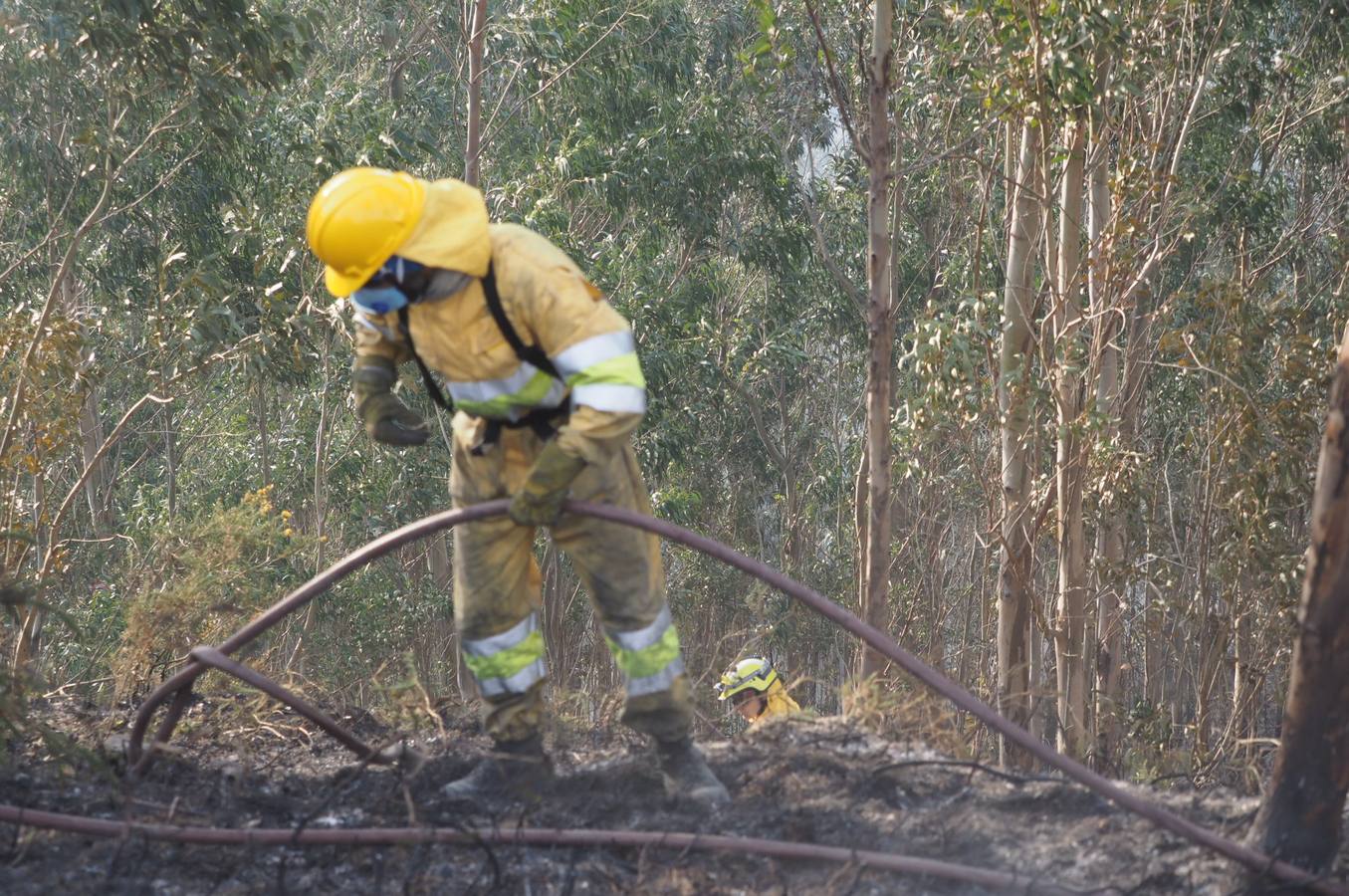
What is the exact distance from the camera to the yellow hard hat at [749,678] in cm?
773

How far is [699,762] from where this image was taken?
13.6 feet

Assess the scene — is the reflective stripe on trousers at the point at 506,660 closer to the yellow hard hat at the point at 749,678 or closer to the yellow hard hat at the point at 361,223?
the yellow hard hat at the point at 361,223

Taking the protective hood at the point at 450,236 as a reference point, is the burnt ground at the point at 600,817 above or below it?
below

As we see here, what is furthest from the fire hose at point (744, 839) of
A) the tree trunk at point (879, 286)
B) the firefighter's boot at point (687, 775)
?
the tree trunk at point (879, 286)

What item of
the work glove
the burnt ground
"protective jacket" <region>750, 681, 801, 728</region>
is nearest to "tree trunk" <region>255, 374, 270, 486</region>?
"protective jacket" <region>750, 681, 801, 728</region>

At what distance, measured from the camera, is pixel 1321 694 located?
3.25 m

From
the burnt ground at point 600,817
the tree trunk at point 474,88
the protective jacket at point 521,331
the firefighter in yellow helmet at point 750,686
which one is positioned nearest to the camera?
the burnt ground at point 600,817

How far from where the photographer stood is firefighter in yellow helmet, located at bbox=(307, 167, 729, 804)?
3.68 metres

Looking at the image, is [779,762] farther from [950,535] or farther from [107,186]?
[950,535]

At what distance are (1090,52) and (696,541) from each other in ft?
16.9

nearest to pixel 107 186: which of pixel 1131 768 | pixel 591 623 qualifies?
pixel 1131 768

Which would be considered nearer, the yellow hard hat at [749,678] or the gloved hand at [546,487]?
the gloved hand at [546,487]

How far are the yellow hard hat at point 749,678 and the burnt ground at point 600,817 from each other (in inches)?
106

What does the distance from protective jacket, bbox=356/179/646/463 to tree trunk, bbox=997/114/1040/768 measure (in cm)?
554
